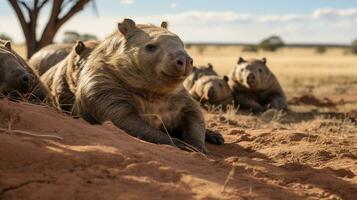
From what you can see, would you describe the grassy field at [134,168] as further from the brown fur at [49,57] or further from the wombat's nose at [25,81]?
the brown fur at [49,57]

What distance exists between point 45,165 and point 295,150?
114 inches

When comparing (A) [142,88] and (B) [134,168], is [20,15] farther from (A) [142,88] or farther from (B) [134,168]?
(B) [134,168]

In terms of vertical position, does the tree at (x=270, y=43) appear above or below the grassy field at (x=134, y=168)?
below

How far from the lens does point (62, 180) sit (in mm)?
3760

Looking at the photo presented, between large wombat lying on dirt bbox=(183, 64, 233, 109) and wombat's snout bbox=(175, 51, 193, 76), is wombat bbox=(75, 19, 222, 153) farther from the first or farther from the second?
large wombat lying on dirt bbox=(183, 64, 233, 109)

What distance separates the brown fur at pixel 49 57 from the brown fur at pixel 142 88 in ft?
15.1

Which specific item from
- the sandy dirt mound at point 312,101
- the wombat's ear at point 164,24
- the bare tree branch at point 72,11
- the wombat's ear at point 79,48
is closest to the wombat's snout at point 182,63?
the wombat's ear at point 164,24

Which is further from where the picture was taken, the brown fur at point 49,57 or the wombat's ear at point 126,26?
the brown fur at point 49,57

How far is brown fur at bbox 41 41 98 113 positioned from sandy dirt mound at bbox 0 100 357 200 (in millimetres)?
1764

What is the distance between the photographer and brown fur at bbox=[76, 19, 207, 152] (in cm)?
587

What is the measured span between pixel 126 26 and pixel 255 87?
23.4ft

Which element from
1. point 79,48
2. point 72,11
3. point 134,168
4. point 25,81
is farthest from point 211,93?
point 134,168

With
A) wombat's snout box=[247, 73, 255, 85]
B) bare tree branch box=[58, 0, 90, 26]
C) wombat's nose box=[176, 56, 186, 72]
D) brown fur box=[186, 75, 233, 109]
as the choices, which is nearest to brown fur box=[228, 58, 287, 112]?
wombat's snout box=[247, 73, 255, 85]

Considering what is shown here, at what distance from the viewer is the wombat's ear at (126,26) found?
6438mm
